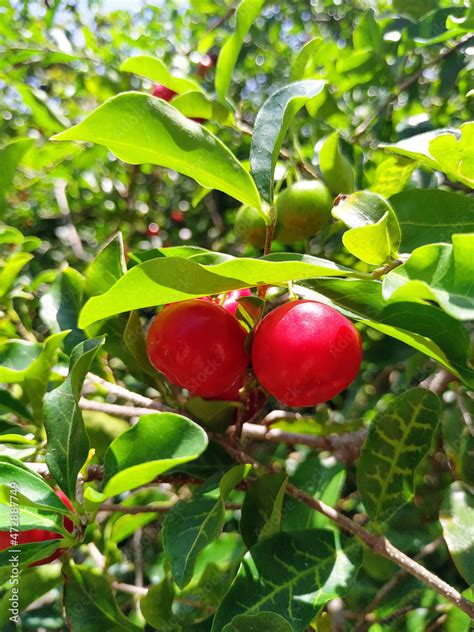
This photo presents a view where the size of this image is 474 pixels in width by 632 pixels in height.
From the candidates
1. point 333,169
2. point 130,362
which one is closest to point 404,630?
point 130,362

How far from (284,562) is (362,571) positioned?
66 centimetres

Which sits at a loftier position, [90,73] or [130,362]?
[90,73]

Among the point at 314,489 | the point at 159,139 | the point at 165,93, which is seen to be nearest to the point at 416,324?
the point at 159,139

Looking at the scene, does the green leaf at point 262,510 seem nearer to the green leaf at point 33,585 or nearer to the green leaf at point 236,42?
the green leaf at point 33,585

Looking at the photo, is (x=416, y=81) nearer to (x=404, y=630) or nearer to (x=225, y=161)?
(x=225, y=161)

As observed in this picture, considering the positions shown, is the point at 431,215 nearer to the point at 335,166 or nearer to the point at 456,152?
the point at 456,152

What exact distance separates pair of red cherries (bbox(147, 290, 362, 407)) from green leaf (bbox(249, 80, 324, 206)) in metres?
0.18

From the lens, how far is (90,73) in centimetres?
241

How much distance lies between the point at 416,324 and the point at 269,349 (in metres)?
0.20

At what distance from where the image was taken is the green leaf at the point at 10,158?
4.04 ft

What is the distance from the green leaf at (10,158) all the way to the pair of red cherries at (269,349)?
1.96 feet

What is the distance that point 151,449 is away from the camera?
747 mm

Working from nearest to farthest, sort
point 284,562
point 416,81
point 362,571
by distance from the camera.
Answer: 1. point 284,562
2. point 362,571
3. point 416,81

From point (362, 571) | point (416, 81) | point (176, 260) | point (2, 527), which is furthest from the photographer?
point (416, 81)
